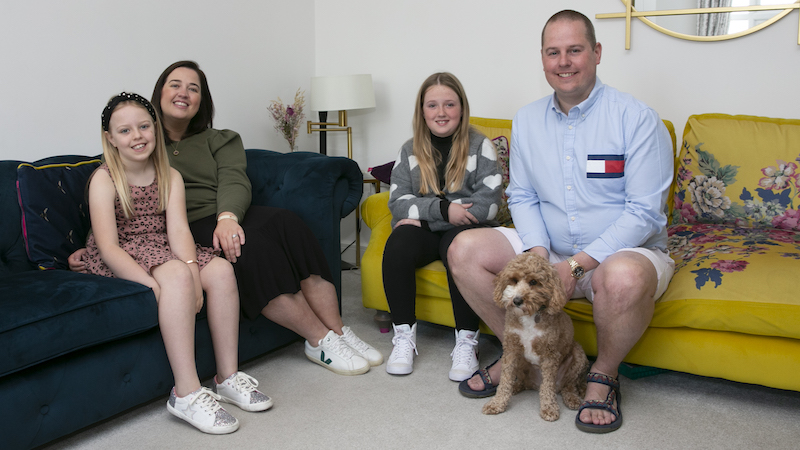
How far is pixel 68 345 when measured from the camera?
1506mm

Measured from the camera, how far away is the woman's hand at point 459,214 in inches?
84.3

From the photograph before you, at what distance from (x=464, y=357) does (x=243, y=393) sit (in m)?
0.72

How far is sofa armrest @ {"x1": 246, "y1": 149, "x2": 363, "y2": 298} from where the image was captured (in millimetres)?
2270

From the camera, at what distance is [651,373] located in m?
2.00

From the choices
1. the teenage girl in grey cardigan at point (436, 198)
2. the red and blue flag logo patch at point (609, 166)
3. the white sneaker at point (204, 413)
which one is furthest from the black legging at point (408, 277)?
the white sneaker at point (204, 413)

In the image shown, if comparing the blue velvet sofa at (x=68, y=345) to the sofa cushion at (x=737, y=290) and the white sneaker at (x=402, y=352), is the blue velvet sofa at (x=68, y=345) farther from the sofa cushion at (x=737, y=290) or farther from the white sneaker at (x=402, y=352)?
the sofa cushion at (x=737, y=290)

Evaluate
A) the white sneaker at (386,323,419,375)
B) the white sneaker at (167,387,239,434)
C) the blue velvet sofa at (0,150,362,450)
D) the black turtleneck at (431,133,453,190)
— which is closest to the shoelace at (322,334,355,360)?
the white sneaker at (386,323,419,375)

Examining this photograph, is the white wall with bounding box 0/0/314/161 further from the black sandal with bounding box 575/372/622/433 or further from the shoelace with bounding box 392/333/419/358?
the black sandal with bounding box 575/372/622/433

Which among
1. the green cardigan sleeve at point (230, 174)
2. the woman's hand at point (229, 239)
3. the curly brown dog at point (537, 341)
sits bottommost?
the curly brown dog at point (537, 341)

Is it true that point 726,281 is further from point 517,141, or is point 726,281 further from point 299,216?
point 299,216

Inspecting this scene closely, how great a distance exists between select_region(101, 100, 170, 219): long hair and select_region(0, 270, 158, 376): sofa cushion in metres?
0.25

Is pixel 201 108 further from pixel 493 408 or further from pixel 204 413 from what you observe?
pixel 493 408

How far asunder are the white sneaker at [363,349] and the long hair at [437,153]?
0.59 m

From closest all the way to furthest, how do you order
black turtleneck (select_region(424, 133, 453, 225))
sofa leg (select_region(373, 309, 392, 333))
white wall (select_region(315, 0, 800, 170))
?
black turtleneck (select_region(424, 133, 453, 225))
sofa leg (select_region(373, 309, 392, 333))
white wall (select_region(315, 0, 800, 170))
